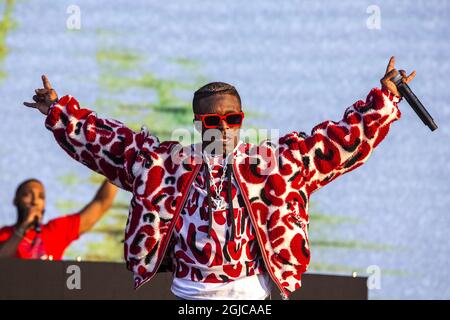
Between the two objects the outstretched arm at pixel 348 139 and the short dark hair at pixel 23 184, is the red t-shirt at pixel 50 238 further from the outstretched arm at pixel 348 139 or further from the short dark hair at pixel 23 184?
the outstretched arm at pixel 348 139

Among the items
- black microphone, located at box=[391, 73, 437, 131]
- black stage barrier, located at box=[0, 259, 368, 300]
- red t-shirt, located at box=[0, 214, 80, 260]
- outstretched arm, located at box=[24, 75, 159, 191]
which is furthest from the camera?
red t-shirt, located at box=[0, 214, 80, 260]

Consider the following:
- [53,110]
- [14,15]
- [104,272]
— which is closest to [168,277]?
[104,272]

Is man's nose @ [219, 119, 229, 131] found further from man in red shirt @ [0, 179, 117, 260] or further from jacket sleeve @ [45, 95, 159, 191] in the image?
man in red shirt @ [0, 179, 117, 260]

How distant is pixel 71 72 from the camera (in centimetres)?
500

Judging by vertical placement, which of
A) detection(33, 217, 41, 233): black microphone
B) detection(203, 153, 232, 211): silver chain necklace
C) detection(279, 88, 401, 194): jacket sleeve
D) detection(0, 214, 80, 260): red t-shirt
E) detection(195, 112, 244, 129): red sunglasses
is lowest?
detection(0, 214, 80, 260): red t-shirt

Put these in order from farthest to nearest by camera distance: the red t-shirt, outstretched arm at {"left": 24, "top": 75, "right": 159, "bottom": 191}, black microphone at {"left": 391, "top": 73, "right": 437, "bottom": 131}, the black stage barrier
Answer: the red t-shirt, the black stage barrier, outstretched arm at {"left": 24, "top": 75, "right": 159, "bottom": 191}, black microphone at {"left": 391, "top": 73, "right": 437, "bottom": 131}

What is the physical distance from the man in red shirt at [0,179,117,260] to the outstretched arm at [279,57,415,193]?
2161 mm

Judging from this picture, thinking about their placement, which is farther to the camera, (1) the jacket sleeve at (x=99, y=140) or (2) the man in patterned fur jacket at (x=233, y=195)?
(1) the jacket sleeve at (x=99, y=140)

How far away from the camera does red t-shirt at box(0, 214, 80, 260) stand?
191 inches

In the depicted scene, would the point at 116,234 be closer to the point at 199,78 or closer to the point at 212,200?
the point at 199,78

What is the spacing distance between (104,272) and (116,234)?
0.82 m

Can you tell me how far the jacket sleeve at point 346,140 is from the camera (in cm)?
285

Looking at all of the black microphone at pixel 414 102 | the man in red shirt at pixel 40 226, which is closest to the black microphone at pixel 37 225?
the man in red shirt at pixel 40 226

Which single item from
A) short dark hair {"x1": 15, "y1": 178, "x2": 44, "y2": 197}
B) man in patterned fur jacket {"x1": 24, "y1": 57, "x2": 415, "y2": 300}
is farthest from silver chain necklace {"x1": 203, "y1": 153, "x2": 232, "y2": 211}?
short dark hair {"x1": 15, "y1": 178, "x2": 44, "y2": 197}
